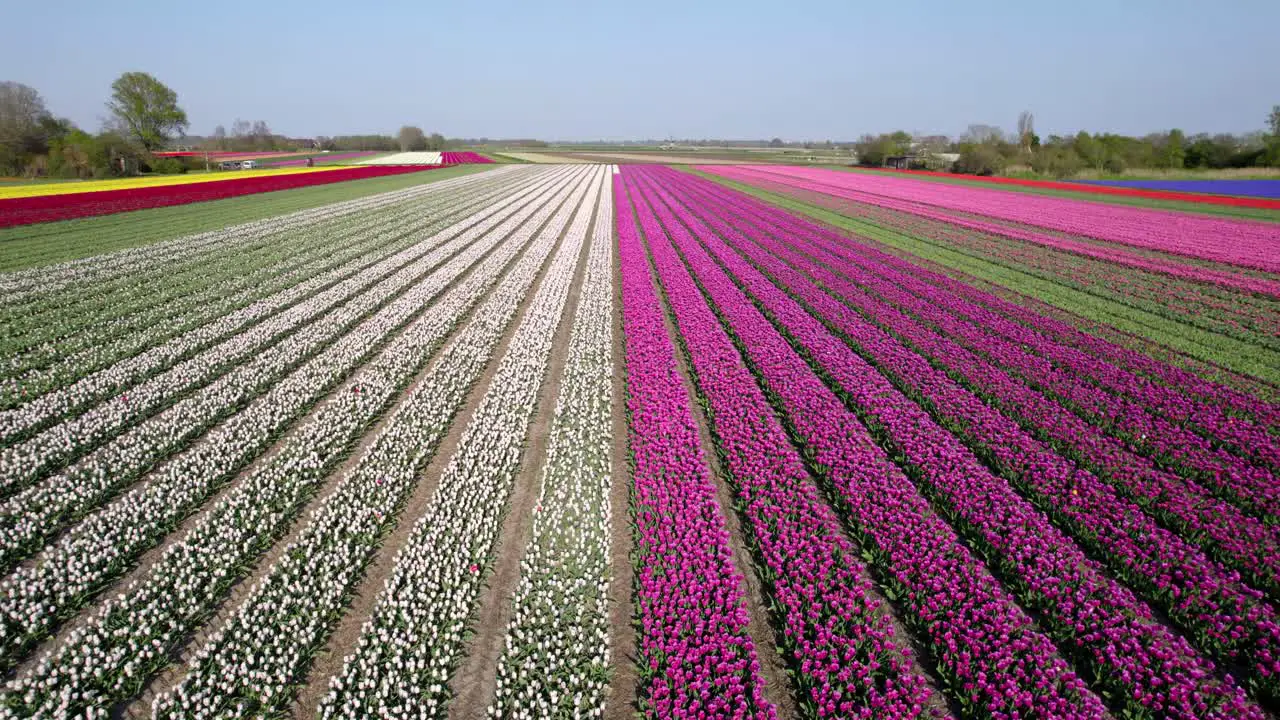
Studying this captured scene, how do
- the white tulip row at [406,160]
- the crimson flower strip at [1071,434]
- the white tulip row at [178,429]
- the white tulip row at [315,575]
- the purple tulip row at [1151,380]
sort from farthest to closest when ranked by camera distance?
the white tulip row at [406,160], the purple tulip row at [1151,380], the white tulip row at [178,429], the crimson flower strip at [1071,434], the white tulip row at [315,575]

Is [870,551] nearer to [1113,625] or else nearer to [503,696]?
[1113,625]

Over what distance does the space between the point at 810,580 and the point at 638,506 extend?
8.05 feet

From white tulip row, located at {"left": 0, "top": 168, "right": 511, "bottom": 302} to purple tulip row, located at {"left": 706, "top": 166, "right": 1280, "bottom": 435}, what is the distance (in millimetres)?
28166

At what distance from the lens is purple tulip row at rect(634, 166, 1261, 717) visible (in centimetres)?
486

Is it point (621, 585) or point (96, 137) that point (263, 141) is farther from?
point (621, 585)

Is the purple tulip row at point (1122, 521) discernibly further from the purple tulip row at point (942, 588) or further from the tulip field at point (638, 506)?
the purple tulip row at point (942, 588)

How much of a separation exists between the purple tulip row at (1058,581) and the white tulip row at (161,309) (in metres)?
16.0

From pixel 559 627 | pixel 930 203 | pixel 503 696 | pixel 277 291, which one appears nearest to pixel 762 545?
pixel 559 627

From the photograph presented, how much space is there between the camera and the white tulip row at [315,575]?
16.4 ft

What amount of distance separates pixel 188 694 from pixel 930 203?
5072 cm

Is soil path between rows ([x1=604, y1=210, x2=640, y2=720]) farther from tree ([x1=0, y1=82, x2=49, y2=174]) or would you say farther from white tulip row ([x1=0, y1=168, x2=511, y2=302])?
tree ([x1=0, y1=82, x2=49, y2=174])

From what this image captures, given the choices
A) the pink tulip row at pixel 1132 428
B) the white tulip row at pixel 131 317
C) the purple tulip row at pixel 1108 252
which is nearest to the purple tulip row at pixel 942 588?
the pink tulip row at pixel 1132 428

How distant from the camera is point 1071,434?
29.8 feet

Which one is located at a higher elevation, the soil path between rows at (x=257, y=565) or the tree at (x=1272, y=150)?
the tree at (x=1272, y=150)
